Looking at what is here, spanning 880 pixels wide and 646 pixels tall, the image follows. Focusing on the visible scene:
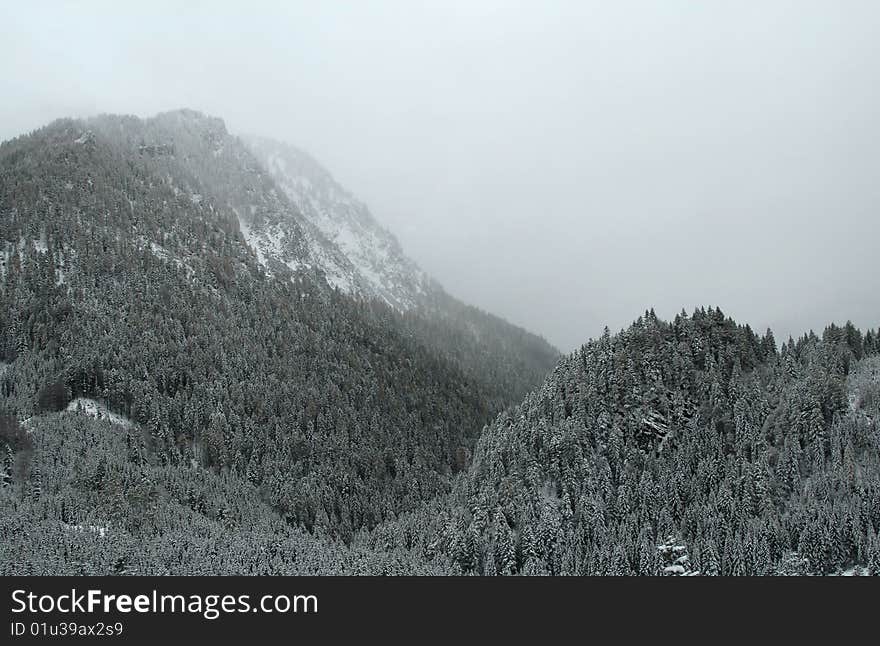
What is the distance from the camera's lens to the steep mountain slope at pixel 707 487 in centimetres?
14725

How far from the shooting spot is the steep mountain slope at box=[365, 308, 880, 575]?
147250mm

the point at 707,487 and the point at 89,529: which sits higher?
the point at 707,487

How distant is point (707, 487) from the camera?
172500 millimetres

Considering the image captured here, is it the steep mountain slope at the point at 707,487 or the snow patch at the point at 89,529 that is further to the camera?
the snow patch at the point at 89,529

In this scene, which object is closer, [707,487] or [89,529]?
[707,487]

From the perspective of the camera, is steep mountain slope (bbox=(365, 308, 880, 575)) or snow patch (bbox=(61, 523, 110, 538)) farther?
snow patch (bbox=(61, 523, 110, 538))

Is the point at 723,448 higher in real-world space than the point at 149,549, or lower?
higher
